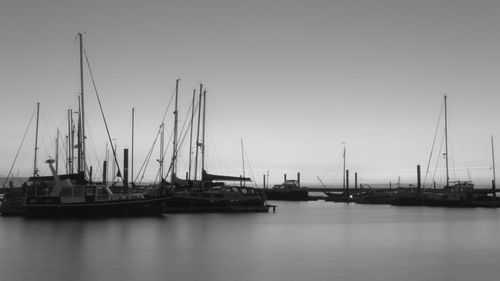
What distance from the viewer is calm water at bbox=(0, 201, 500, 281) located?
22266mm

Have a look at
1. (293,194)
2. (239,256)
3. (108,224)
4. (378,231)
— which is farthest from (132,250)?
(293,194)

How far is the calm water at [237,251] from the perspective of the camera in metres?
22.3

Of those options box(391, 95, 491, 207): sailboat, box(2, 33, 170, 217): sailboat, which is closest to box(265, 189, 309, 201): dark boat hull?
box(391, 95, 491, 207): sailboat

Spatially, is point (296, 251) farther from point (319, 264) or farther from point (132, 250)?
point (132, 250)

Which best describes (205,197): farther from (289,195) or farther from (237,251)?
(289,195)

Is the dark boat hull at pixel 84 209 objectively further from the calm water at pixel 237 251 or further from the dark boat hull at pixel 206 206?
the dark boat hull at pixel 206 206

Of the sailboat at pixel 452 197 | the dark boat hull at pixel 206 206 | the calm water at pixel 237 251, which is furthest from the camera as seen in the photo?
the sailboat at pixel 452 197

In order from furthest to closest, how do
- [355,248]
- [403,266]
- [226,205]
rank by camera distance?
[226,205]
[355,248]
[403,266]

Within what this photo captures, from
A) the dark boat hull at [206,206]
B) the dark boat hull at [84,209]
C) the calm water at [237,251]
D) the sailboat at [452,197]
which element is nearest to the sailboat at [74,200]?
the dark boat hull at [84,209]

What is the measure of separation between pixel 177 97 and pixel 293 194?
186 ft

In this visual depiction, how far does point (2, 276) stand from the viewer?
20.9 metres

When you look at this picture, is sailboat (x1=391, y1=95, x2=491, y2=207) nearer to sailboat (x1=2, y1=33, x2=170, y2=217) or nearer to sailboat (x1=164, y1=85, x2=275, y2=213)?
sailboat (x1=164, y1=85, x2=275, y2=213)

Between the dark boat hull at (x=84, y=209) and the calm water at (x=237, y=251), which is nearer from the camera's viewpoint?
the calm water at (x=237, y=251)

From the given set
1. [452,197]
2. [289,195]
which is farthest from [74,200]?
[289,195]
